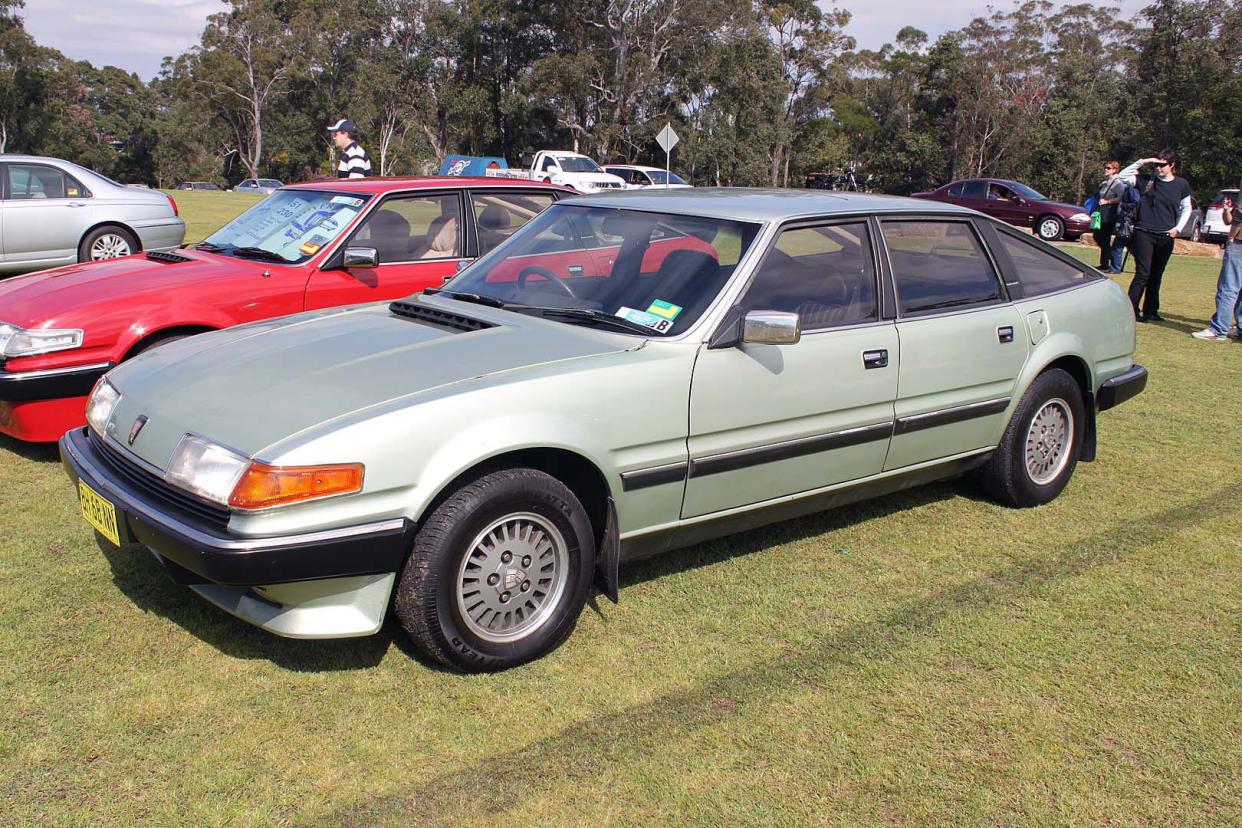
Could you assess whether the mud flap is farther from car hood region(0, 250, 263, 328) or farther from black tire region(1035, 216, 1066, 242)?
black tire region(1035, 216, 1066, 242)

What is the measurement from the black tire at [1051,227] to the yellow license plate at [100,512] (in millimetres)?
24026

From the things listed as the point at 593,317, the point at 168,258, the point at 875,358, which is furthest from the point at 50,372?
the point at 875,358

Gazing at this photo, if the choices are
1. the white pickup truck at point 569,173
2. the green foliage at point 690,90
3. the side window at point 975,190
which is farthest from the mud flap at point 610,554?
the green foliage at point 690,90

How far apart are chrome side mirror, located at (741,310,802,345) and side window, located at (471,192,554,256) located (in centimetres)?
323

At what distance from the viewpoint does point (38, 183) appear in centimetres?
1052

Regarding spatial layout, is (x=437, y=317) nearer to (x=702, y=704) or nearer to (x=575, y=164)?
(x=702, y=704)

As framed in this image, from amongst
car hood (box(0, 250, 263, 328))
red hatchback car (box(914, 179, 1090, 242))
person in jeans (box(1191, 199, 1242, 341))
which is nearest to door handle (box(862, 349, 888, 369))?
car hood (box(0, 250, 263, 328))

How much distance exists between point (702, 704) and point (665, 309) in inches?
56.6

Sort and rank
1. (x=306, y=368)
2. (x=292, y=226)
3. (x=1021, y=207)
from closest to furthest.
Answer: (x=306, y=368) < (x=292, y=226) < (x=1021, y=207)

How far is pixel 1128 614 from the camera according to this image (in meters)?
3.85

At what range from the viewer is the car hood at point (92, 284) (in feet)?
16.5

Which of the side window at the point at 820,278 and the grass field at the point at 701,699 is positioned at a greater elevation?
the side window at the point at 820,278

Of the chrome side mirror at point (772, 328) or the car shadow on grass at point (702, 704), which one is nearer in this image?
the car shadow on grass at point (702, 704)

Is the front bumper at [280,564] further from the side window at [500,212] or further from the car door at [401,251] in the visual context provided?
the side window at [500,212]
